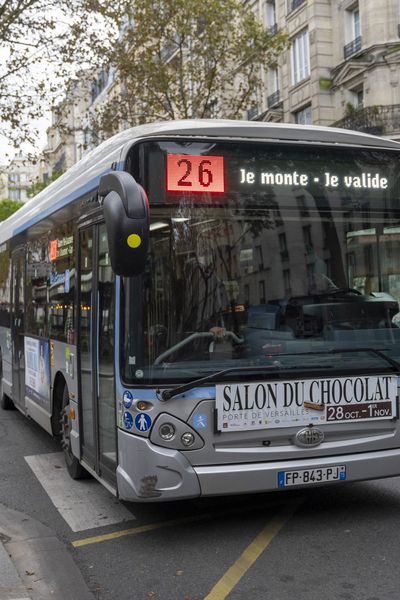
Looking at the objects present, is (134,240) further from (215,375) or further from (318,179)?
(318,179)

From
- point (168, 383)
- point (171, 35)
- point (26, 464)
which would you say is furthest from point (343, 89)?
point (168, 383)

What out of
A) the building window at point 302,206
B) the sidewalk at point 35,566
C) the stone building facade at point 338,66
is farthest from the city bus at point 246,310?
the stone building facade at point 338,66

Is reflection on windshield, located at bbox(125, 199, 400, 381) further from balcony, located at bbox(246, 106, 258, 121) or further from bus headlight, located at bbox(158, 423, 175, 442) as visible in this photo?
balcony, located at bbox(246, 106, 258, 121)

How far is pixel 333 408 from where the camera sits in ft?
17.3

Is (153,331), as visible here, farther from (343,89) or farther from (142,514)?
(343,89)

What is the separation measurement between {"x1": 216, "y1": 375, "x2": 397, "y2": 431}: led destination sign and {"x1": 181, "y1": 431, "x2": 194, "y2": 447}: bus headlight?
21 centimetres

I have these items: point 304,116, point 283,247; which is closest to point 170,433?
point 283,247

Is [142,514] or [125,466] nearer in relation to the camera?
[125,466]

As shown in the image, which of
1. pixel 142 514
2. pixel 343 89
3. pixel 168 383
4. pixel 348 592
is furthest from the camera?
pixel 343 89

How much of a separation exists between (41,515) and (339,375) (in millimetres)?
2644

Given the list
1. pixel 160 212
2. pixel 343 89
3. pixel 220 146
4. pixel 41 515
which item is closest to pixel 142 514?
pixel 41 515

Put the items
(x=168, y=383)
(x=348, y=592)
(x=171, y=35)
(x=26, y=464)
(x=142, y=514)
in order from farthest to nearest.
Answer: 1. (x=171, y=35)
2. (x=26, y=464)
3. (x=142, y=514)
4. (x=168, y=383)
5. (x=348, y=592)

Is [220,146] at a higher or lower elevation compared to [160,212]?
higher

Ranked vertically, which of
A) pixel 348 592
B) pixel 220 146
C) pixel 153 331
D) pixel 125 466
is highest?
pixel 220 146
